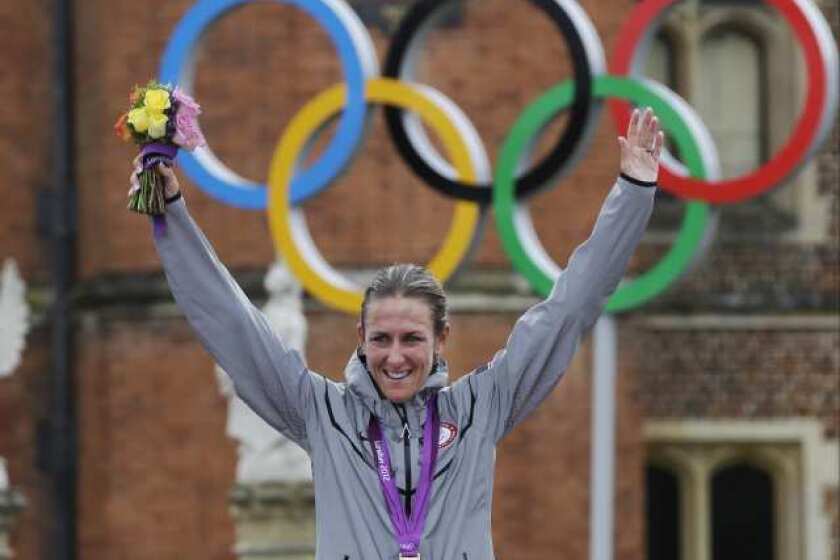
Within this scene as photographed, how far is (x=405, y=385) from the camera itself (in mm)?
3811

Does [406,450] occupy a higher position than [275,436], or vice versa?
[275,436]

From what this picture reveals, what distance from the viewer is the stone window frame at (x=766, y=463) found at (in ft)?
57.0

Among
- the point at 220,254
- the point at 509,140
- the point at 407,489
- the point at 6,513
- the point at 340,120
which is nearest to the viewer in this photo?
the point at 407,489

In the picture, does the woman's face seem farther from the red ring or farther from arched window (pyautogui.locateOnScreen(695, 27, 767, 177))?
arched window (pyautogui.locateOnScreen(695, 27, 767, 177))

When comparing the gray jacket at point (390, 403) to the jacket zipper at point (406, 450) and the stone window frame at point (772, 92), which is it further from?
the stone window frame at point (772, 92)

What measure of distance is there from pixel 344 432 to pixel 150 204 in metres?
0.41

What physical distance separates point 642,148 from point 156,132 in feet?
2.21

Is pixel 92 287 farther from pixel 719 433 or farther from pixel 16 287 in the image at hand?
pixel 719 433

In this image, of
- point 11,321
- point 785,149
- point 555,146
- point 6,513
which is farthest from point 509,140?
point 11,321

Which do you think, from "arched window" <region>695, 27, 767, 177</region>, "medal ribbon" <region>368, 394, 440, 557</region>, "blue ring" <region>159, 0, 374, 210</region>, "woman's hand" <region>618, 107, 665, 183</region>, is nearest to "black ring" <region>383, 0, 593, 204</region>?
"blue ring" <region>159, 0, 374, 210</region>

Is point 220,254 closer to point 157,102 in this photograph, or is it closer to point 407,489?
point 157,102

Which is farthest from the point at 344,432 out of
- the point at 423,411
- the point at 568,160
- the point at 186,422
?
the point at 186,422

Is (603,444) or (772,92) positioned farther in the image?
(772,92)

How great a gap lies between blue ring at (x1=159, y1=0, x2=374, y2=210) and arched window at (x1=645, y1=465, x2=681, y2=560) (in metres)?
5.90
